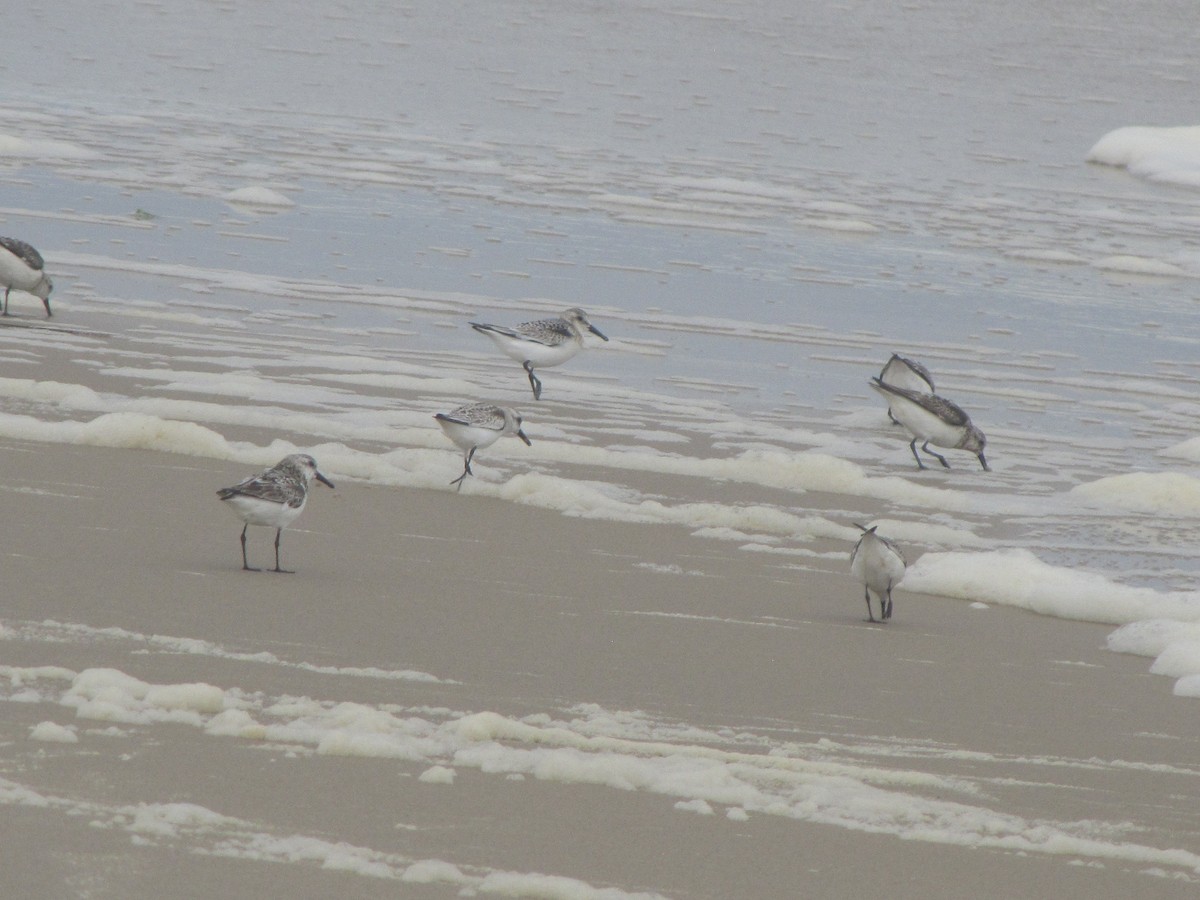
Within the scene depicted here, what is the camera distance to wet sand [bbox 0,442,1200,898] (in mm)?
3561

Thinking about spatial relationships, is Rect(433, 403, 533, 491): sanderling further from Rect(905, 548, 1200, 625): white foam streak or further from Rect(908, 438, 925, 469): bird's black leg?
Rect(908, 438, 925, 469): bird's black leg

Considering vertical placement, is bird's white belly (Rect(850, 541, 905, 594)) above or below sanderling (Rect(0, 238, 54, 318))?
below

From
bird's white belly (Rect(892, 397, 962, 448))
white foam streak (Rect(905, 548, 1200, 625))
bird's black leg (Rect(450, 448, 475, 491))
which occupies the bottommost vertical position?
white foam streak (Rect(905, 548, 1200, 625))

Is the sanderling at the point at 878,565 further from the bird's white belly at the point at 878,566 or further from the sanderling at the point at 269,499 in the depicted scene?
the sanderling at the point at 269,499

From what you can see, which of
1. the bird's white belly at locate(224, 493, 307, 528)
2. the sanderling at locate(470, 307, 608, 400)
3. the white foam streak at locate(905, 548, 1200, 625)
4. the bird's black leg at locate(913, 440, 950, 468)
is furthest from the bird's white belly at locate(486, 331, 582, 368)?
the bird's white belly at locate(224, 493, 307, 528)

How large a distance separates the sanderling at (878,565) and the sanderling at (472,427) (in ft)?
7.36

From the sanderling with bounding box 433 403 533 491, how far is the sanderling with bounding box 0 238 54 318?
424cm

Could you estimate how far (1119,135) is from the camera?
104ft

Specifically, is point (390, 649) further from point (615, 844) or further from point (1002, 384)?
point (1002, 384)

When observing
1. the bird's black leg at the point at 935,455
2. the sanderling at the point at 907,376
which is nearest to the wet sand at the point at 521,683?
the bird's black leg at the point at 935,455

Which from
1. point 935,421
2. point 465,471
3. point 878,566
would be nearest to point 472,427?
point 465,471

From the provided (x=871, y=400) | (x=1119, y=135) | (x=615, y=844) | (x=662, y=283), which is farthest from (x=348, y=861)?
(x=1119, y=135)

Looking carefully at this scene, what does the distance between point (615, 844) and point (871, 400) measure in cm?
769

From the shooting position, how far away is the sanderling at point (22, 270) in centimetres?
1077
